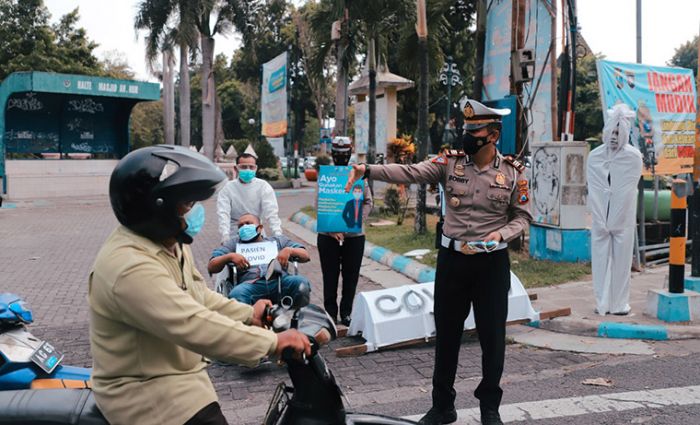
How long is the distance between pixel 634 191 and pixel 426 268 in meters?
3.16

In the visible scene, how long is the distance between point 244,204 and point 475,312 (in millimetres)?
2853

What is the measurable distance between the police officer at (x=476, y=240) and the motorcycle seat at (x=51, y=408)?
2054 mm

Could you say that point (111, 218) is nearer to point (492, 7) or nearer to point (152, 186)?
point (492, 7)

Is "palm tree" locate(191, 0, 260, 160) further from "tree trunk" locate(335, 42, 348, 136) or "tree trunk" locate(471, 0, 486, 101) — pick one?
"tree trunk" locate(471, 0, 486, 101)

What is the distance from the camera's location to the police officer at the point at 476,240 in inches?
153

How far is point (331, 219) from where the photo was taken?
6.04 metres

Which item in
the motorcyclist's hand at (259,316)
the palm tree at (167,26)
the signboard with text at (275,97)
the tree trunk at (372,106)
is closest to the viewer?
the motorcyclist's hand at (259,316)

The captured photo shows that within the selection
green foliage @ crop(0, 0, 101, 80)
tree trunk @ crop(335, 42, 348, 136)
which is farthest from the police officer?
green foliage @ crop(0, 0, 101, 80)

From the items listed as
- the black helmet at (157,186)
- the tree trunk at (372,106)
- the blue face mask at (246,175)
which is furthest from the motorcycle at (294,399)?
the tree trunk at (372,106)

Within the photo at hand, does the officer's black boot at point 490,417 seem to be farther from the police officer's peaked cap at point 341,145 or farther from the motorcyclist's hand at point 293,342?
the police officer's peaked cap at point 341,145

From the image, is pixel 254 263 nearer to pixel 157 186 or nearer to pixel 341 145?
pixel 341 145

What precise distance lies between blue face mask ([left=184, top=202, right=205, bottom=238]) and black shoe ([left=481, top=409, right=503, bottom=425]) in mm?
2413

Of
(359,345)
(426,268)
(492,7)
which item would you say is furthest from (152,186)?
(492,7)

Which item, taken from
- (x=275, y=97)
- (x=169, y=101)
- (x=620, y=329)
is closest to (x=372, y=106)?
(x=275, y=97)
